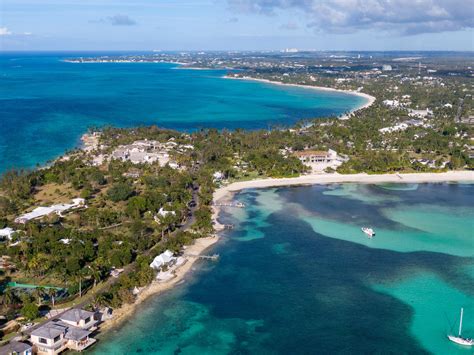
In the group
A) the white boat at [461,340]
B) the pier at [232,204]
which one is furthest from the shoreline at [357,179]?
the white boat at [461,340]

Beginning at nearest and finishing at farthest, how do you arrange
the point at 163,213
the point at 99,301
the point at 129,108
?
the point at 99,301, the point at 163,213, the point at 129,108

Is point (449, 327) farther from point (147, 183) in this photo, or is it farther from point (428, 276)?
point (147, 183)

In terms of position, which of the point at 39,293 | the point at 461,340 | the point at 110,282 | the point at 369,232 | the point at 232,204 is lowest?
the point at 461,340

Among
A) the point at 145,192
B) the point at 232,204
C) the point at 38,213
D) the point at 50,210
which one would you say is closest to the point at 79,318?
the point at 38,213

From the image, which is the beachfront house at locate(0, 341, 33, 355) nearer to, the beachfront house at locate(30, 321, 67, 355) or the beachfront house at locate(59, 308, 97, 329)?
the beachfront house at locate(30, 321, 67, 355)

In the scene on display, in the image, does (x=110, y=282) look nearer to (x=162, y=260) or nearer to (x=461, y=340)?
(x=162, y=260)

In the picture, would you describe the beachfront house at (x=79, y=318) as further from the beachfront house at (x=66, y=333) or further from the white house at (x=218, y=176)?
the white house at (x=218, y=176)
